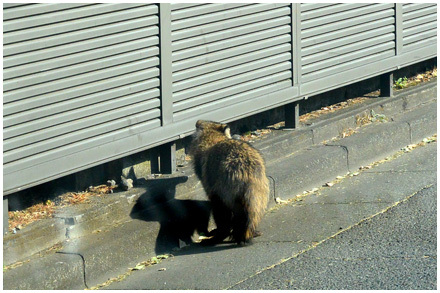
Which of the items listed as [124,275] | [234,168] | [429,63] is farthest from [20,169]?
[429,63]

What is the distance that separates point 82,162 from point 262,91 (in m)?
2.35

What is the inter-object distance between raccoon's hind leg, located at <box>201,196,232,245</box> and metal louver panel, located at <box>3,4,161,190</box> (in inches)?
35.1

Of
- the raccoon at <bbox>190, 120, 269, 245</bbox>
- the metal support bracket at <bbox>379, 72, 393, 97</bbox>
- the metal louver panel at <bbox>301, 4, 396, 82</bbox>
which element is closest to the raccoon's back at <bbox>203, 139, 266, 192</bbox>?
the raccoon at <bbox>190, 120, 269, 245</bbox>

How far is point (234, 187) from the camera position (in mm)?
5805

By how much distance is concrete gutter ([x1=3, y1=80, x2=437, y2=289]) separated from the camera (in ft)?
17.3

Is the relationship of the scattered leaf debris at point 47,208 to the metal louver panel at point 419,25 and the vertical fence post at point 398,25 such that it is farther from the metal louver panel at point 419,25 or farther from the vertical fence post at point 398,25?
the metal louver panel at point 419,25

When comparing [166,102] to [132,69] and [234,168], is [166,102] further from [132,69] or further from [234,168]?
[234,168]

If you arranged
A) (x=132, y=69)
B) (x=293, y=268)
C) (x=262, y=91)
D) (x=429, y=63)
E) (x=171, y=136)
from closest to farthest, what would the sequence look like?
(x=293, y=268) → (x=132, y=69) → (x=171, y=136) → (x=262, y=91) → (x=429, y=63)

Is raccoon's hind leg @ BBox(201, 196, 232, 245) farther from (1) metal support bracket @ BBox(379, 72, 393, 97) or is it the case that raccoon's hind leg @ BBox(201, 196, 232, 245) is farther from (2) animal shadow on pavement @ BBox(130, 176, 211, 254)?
(1) metal support bracket @ BBox(379, 72, 393, 97)

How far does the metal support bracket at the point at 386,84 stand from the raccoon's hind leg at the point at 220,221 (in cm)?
387

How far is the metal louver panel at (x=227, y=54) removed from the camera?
675cm

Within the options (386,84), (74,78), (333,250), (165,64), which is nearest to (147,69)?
(165,64)

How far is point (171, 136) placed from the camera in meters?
6.67

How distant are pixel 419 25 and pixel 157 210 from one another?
504 centimetres
